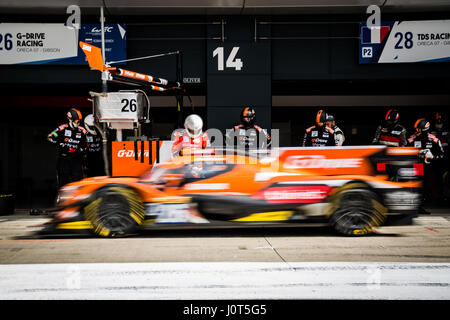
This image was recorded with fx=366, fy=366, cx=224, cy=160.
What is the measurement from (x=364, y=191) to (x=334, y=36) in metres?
6.11

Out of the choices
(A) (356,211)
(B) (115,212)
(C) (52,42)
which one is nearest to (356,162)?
(A) (356,211)

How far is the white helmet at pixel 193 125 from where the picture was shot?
6.18 meters

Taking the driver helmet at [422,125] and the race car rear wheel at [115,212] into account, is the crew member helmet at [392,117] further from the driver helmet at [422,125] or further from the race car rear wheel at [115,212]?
the race car rear wheel at [115,212]

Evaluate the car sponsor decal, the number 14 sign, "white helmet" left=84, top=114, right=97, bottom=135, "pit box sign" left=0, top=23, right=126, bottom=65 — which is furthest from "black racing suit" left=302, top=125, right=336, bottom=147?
"pit box sign" left=0, top=23, right=126, bottom=65

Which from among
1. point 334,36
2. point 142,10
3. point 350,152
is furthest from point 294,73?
point 350,152

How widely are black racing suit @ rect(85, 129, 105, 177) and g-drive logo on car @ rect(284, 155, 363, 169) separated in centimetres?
511

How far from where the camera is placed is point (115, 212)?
16.8 ft

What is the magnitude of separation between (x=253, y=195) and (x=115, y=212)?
1.95 metres

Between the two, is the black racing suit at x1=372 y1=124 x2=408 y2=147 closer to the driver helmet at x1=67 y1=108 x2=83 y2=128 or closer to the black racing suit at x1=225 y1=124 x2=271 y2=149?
the black racing suit at x1=225 y1=124 x2=271 y2=149

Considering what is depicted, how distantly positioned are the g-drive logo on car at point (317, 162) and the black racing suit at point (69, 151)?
4.86 m

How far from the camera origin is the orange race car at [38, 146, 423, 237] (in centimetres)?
508

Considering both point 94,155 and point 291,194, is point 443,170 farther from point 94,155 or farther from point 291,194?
point 94,155

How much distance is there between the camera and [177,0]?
9.09 meters

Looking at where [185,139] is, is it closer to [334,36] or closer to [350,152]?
[350,152]
